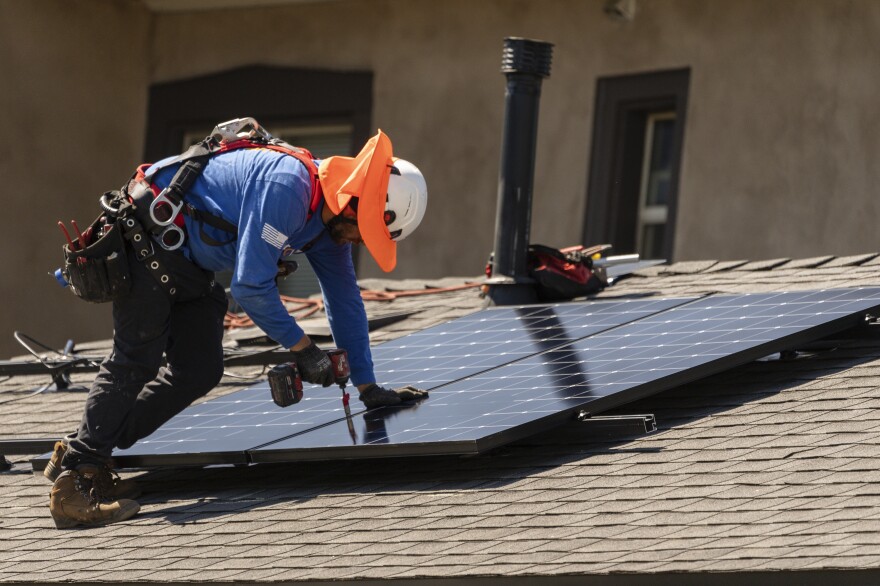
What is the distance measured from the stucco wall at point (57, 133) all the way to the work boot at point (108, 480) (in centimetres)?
965

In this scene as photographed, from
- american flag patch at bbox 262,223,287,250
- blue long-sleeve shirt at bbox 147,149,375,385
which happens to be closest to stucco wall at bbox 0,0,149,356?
blue long-sleeve shirt at bbox 147,149,375,385

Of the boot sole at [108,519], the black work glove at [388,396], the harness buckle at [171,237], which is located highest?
the harness buckle at [171,237]

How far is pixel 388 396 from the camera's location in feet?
21.6

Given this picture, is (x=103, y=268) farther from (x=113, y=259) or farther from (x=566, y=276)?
(x=566, y=276)

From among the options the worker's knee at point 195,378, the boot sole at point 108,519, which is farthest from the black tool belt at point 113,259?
the boot sole at point 108,519

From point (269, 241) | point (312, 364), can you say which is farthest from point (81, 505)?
point (269, 241)

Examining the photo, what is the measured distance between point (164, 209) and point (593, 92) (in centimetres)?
830

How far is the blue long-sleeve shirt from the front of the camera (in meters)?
5.98

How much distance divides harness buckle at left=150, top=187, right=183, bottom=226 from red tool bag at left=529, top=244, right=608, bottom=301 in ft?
9.37

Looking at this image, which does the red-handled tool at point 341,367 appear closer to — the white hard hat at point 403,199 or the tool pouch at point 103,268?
the white hard hat at point 403,199

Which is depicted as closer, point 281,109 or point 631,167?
point 631,167

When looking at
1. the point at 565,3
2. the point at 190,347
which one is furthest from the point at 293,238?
the point at 565,3

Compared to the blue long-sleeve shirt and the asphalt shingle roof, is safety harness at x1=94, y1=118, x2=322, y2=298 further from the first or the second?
the asphalt shingle roof

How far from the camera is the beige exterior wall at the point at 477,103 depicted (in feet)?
41.8
